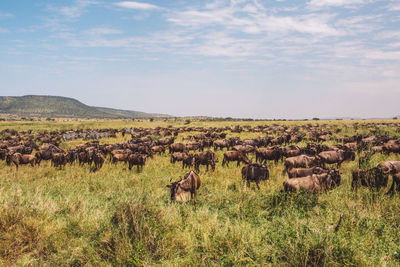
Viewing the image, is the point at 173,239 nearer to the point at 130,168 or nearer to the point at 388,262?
the point at 388,262

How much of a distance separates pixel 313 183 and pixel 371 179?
2150mm

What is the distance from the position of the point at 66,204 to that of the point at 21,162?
349 inches

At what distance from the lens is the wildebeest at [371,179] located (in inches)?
271

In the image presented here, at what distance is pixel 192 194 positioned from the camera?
688cm

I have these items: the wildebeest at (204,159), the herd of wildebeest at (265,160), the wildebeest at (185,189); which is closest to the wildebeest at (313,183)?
the herd of wildebeest at (265,160)

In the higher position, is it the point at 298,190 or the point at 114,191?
the point at 298,190

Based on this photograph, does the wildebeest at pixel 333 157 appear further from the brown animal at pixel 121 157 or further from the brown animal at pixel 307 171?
the brown animal at pixel 121 157

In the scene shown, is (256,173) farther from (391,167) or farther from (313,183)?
(391,167)

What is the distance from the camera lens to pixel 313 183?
650 centimetres

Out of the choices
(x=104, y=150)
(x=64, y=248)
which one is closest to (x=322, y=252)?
(x=64, y=248)

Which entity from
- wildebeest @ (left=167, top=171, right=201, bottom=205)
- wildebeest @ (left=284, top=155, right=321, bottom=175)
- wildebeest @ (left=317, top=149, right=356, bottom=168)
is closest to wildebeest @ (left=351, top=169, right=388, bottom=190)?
wildebeest @ (left=284, top=155, right=321, bottom=175)

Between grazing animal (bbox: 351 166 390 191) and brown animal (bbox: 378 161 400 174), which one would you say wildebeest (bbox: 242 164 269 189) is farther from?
brown animal (bbox: 378 161 400 174)

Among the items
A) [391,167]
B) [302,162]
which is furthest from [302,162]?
[391,167]

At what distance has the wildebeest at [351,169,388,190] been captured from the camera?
687cm
